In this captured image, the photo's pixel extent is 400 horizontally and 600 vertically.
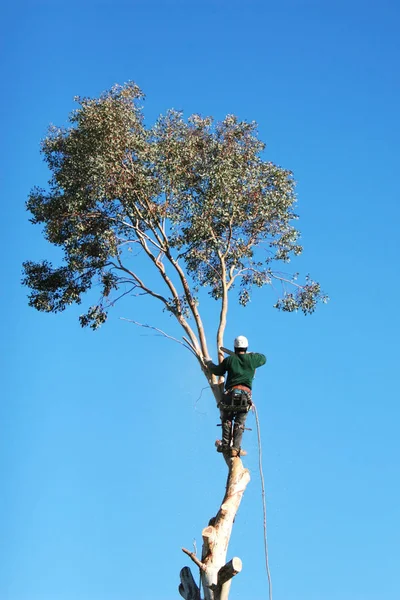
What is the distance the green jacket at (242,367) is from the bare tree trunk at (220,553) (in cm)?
133

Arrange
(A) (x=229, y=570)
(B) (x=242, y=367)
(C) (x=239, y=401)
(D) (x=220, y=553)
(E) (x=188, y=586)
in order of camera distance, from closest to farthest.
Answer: (A) (x=229, y=570), (D) (x=220, y=553), (E) (x=188, y=586), (C) (x=239, y=401), (B) (x=242, y=367)

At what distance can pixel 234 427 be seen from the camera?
14188 mm

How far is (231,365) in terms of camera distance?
14414 mm

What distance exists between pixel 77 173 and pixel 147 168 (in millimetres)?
1530

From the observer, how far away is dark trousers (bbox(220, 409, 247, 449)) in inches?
555

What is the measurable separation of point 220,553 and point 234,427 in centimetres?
210

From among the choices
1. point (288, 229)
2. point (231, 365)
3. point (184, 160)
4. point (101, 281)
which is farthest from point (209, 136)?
point (231, 365)

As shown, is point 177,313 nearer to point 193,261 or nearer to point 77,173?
point 193,261

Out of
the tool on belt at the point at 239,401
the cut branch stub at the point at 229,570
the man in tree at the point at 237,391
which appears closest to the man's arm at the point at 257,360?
the man in tree at the point at 237,391

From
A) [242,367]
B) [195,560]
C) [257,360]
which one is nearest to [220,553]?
[195,560]

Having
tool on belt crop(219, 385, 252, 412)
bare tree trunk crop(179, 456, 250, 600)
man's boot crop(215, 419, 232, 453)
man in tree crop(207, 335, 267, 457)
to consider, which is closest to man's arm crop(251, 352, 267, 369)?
man in tree crop(207, 335, 267, 457)

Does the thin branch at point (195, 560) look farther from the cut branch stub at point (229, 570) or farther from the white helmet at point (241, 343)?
the white helmet at point (241, 343)

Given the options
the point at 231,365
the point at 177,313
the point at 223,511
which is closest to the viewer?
the point at 223,511

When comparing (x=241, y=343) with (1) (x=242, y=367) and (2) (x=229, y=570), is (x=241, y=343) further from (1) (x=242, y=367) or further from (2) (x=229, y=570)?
(2) (x=229, y=570)
